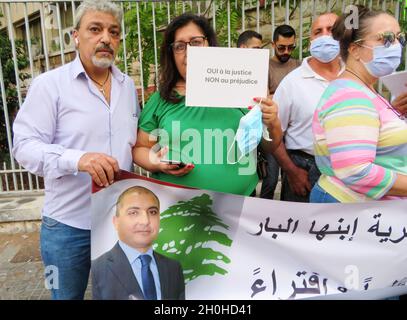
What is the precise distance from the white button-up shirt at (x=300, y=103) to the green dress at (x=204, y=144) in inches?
31.1

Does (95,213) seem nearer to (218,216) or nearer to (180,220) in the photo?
(180,220)

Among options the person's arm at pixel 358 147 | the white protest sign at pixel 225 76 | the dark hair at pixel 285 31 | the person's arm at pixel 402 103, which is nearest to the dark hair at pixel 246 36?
the dark hair at pixel 285 31

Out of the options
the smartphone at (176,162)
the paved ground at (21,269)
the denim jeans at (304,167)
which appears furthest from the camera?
the paved ground at (21,269)

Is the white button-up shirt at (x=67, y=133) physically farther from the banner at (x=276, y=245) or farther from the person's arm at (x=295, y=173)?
the person's arm at (x=295, y=173)

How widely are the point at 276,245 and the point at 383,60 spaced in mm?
949

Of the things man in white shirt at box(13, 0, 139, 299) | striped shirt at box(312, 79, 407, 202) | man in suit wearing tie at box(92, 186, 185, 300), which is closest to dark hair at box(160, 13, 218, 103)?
man in white shirt at box(13, 0, 139, 299)

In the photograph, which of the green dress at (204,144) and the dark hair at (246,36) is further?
the dark hair at (246,36)

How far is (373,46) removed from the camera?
5.64 ft

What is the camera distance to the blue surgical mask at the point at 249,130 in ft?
5.81

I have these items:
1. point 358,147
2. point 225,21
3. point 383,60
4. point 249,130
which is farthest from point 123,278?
point 225,21

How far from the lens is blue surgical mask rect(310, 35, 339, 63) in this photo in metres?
2.71

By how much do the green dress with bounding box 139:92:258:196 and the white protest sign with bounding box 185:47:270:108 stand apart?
15 cm

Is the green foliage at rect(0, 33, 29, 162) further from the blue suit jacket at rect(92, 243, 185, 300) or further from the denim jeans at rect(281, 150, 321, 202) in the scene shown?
the blue suit jacket at rect(92, 243, 185, 300)

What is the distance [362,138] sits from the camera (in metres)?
1.55
